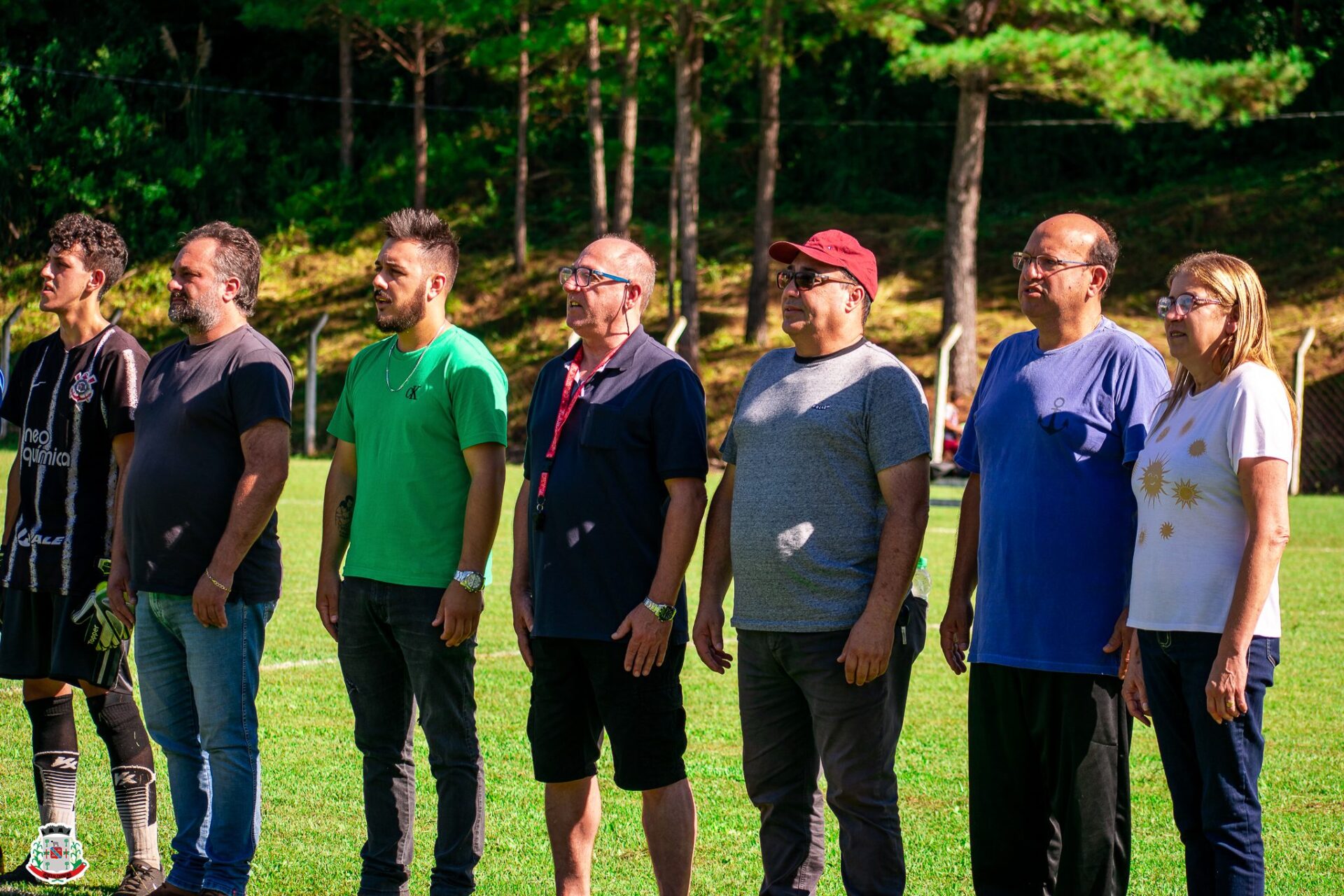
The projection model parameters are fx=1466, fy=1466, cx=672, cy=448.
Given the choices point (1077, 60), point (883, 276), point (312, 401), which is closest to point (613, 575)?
point (1077, 60)

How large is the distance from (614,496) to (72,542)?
1.84 m

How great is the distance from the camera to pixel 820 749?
3975 millimetres

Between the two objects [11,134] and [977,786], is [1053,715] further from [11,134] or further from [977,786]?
[11,134]

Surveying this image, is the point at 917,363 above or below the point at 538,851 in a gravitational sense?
above

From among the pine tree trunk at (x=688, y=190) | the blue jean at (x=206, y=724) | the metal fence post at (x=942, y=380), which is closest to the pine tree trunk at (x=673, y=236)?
the pine tree trunk at (x=688, y=190)

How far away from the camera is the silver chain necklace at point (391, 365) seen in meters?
4.41

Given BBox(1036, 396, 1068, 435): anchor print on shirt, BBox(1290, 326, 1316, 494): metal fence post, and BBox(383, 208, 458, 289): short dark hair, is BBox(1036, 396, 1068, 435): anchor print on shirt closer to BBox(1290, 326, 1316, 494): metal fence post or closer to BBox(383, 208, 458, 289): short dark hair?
BBox(383, 208, 458, 289): short dark hair

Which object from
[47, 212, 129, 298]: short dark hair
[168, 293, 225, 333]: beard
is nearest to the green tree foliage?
[47, 212, 129, 298]: short dark hair

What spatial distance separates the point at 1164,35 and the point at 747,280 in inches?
453

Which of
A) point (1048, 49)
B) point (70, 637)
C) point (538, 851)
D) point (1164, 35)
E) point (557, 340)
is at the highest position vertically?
point (1164, 35)

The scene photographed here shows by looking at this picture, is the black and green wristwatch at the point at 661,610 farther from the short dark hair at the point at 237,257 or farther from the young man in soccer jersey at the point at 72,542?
the young man in soccer jersey at the point at 72,542

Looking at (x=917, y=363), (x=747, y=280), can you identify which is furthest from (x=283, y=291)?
(x=917, y=363)

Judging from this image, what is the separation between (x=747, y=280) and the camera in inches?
1249

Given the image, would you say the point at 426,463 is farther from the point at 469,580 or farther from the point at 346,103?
the point at 346,103
